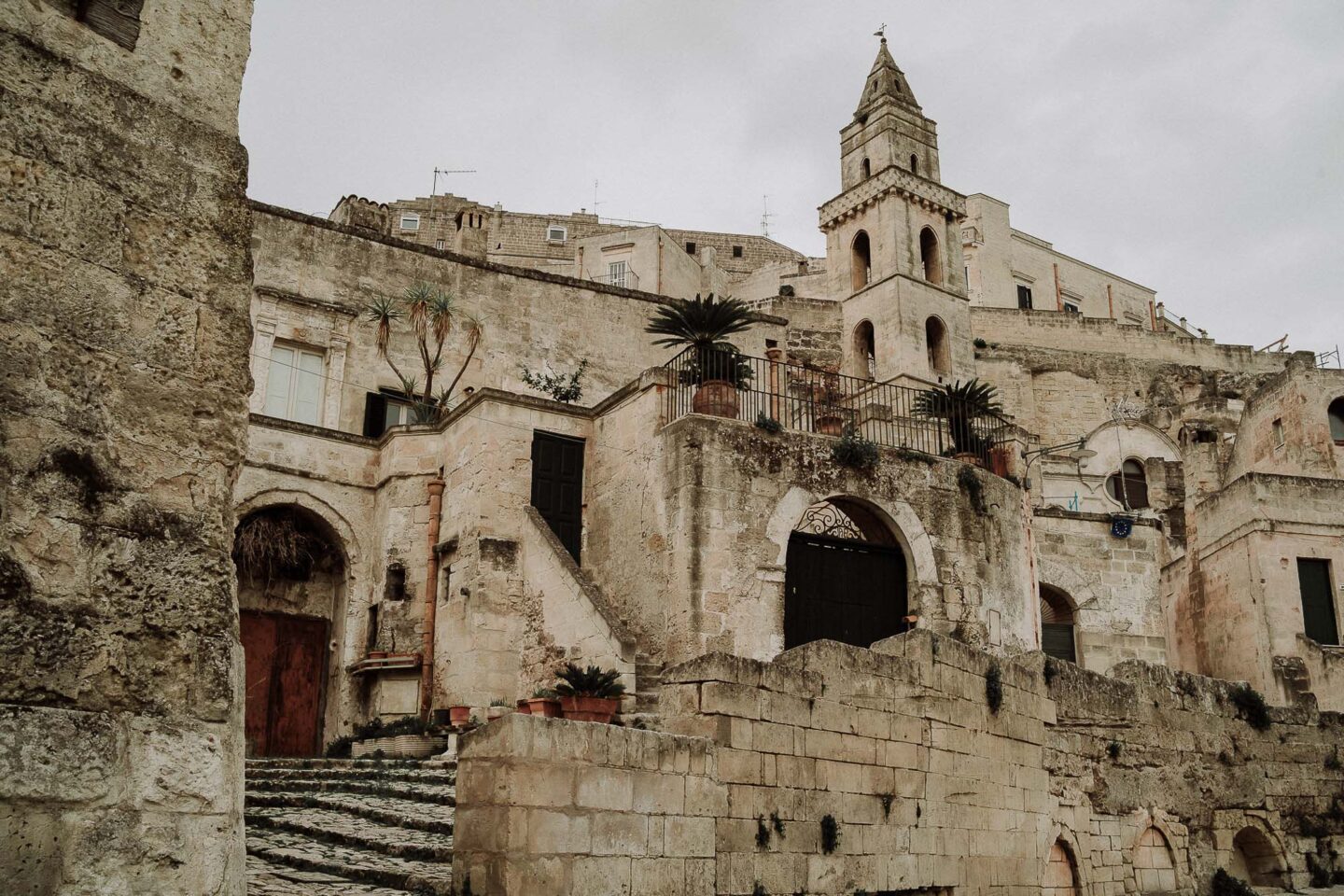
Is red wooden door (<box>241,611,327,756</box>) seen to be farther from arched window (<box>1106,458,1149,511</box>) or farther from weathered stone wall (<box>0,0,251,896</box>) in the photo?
arched window (<box>1106,458,1149,511</box>)

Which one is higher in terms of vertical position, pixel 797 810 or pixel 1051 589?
pixel 1051 589

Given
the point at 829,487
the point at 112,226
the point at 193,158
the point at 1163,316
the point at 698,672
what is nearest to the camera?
the point at 112,226

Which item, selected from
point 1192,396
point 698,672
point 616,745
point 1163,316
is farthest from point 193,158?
point 1163,316

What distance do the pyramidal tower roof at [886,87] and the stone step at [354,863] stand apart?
28.8 metres

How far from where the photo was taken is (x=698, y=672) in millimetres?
8656

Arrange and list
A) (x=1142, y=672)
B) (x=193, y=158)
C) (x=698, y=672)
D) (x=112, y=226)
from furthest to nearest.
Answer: (x=1142, y=672) → (x=698, y=672) → (x=193, y=158) → (x=112, y=226)

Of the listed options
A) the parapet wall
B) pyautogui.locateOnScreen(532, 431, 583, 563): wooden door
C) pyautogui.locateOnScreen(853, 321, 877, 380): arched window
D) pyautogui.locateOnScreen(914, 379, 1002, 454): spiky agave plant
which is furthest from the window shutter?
pyautogui.locateOnScreen(853, 321, 877, 380): arched window

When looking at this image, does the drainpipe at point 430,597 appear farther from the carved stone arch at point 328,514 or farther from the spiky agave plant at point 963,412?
the spiky agave plant at point 963,412

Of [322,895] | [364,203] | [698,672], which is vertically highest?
[364,203]

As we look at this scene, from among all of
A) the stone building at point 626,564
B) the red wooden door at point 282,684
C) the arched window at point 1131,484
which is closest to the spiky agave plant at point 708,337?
the stone building at point 626,564

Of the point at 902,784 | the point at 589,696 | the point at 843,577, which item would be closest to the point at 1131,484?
the point at 843,577

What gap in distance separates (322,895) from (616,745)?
196 centimetres

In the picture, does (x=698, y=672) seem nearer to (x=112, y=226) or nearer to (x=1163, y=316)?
(x=112, y=226)

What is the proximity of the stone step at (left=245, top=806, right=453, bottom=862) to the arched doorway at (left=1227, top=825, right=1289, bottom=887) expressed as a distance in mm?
11232
